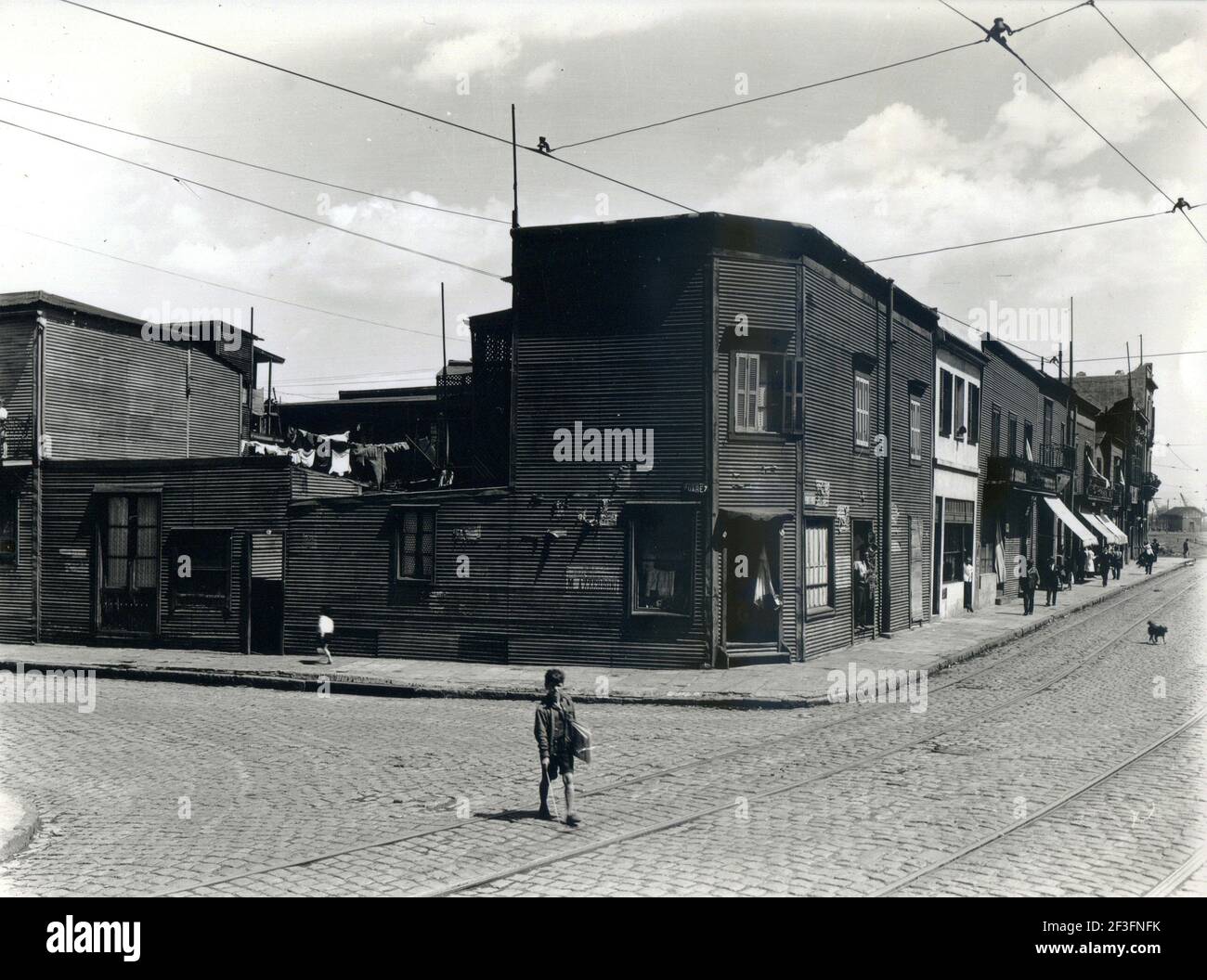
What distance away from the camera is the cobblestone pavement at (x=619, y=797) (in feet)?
25.2

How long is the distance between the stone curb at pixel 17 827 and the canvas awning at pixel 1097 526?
48.5 metres

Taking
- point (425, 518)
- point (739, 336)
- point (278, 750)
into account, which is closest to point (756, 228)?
point (739, 336)

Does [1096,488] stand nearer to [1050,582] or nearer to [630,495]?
[1050,582]

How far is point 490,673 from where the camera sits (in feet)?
63.0

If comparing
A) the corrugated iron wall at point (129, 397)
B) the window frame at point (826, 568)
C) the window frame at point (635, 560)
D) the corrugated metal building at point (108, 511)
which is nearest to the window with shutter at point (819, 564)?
the window frame at point (826, 568)

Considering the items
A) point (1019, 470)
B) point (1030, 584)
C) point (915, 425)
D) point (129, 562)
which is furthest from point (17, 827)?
point (1019, 470)

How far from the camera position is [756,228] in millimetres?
20078

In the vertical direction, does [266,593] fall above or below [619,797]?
above

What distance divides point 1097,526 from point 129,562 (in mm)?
43222

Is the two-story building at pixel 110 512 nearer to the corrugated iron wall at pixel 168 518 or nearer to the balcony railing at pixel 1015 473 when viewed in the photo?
the corrugated iron wall at pixel 168 518

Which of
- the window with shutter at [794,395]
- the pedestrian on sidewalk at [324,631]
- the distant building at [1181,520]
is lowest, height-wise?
the pedestrian on sidewalk at [324,631]

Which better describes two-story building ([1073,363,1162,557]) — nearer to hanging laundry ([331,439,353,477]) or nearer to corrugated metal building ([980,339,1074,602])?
corrugated metal building ([980,339,1074,602])

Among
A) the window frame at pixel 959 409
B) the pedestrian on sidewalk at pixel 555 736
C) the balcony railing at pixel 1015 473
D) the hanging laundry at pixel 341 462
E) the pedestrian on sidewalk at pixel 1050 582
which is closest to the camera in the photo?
the pedestrian on sidewalk at pixel 555 736

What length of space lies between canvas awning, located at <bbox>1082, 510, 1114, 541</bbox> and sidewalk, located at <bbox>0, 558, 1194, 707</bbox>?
28.9 meters
